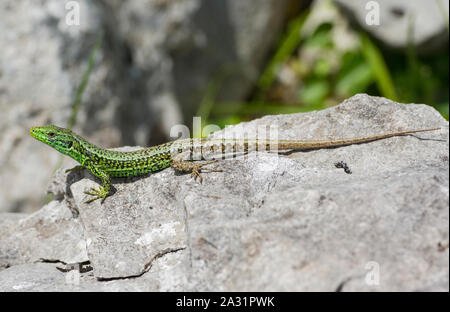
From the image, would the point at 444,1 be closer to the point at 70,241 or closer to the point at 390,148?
the point at 390,148

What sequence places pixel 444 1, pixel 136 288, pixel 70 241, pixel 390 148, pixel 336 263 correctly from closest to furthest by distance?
pixel 336 263
pixel 136 288
pixel 390 148
pixel 70 241
pixel 444 1

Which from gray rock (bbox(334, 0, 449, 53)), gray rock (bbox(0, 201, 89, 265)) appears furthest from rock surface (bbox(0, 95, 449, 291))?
gray rock (bbox(334, 0, 449, 53))

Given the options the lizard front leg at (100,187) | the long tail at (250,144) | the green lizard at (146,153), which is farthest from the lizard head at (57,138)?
the long tail at (250,144)

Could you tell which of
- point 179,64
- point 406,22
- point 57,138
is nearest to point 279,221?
point 57,138

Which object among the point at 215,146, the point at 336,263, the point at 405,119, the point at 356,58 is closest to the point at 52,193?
the point at 215,146

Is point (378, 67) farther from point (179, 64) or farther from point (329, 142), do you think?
point (329, 142)

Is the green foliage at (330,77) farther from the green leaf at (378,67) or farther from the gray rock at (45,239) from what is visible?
the gray rock at (45,239)
